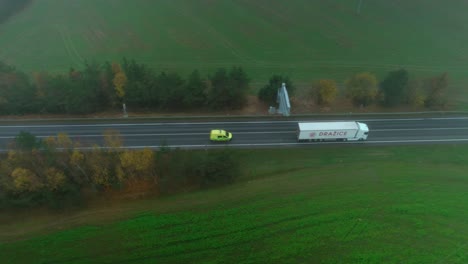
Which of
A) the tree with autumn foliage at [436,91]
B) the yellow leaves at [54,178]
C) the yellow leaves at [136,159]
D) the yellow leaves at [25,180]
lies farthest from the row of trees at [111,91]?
the tree with autumn foliage at [436,91]

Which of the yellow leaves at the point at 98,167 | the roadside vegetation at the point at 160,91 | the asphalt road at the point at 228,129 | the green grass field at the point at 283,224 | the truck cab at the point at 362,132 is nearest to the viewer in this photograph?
the green grass field at the point at 283,224

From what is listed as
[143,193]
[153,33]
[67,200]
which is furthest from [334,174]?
[153,33]

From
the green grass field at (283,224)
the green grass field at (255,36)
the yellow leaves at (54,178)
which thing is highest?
the green grass field at (255,36)

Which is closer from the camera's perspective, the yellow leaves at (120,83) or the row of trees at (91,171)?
the row of trees at (91,171)

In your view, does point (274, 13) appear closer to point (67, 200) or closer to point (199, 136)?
point (199, 136)

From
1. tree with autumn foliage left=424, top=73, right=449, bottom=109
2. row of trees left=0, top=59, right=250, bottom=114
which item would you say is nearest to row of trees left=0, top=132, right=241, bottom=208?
row of trees left=0, top=59, right=250, bottom=114

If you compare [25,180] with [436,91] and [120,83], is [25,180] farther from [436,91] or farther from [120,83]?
[436,91]

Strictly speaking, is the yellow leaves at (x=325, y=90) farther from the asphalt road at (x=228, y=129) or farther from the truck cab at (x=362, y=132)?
the truck cab at (x=362, y=132)
